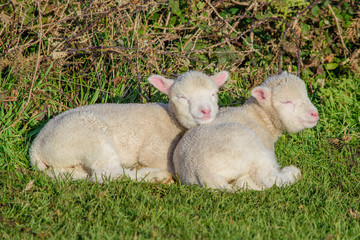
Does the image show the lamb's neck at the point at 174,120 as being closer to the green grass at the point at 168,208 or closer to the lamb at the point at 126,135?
the lamb at the point at 126,135

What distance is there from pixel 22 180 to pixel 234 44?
4179mm

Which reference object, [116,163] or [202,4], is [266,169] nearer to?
[116,163]

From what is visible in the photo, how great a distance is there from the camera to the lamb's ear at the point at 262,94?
17.5 feet

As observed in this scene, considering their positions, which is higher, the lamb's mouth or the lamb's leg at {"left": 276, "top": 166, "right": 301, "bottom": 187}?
the lamb's mouth

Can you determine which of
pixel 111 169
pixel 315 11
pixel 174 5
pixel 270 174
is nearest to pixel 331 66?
pixel 315 11

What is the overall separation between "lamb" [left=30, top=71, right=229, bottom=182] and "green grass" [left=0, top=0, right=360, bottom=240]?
231 mm

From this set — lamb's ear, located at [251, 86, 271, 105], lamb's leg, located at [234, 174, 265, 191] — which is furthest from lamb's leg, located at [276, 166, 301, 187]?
lamb's ear, located at [251, 86, 271, 105]

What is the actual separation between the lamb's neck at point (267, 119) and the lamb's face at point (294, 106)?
10 centimetres

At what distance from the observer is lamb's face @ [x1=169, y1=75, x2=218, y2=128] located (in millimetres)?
5023

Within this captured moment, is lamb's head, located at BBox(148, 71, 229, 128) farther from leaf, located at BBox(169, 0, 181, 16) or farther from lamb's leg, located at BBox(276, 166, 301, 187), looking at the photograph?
leaf, located at BBox(169, 0, 181, 16)

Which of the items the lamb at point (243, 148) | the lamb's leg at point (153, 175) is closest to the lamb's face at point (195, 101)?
the lamb at point (243, 148)

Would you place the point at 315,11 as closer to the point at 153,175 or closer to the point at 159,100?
the point at 159,100

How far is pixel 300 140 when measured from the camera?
6215mm

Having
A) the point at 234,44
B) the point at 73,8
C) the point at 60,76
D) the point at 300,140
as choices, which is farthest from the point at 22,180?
the point at 234,44
